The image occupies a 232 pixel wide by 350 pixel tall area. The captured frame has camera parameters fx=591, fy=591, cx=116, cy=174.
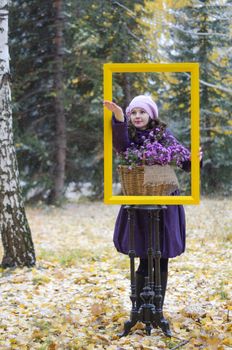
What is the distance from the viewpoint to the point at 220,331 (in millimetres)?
4254

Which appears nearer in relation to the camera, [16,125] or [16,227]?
[16,227]

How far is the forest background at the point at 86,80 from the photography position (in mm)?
11930

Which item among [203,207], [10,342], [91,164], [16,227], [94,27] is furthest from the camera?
[91,164]

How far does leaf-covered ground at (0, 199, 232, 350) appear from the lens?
163 inches

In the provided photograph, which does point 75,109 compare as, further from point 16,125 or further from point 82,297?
point 82,297

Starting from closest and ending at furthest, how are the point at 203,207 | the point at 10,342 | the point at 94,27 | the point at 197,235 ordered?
1. the point at 10,342
2. the point at 197,235
3. the point at 203,207
4. the point at 94,27

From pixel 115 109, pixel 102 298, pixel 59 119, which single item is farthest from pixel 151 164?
pixel 59 119

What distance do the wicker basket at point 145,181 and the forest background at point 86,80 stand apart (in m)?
7.25

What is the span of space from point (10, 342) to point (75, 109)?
11606 millimetres

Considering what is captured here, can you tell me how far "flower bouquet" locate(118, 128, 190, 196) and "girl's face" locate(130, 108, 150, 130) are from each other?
112 millimetres

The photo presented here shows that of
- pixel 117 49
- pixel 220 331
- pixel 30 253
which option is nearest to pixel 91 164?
pixel 117 49

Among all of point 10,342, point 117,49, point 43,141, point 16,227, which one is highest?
point 117,49

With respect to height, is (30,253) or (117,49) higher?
(117,49)

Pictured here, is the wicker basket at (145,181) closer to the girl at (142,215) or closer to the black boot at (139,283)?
the girl at (142,215)
